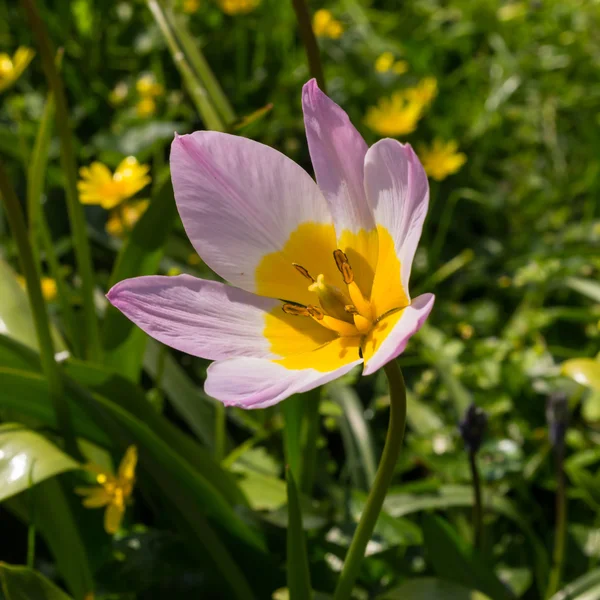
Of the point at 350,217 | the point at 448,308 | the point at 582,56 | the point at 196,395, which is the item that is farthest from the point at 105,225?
the point at 582,56

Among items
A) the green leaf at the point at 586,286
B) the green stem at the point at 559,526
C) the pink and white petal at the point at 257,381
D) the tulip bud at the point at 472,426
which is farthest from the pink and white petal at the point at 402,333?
the green leaf at the point at 586,286

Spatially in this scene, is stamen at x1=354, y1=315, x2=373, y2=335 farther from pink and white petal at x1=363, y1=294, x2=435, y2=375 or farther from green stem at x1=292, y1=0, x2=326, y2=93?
green stem at x1=292, y1=0, x2=326, y2=93

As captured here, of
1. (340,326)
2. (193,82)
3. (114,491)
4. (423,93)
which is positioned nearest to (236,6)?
(423,93)

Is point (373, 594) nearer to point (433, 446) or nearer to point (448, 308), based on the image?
point (433, 446)

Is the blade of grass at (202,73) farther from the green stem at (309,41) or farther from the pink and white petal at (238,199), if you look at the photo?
the pink and white petal at (238,199)

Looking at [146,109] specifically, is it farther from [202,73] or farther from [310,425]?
[310,425]

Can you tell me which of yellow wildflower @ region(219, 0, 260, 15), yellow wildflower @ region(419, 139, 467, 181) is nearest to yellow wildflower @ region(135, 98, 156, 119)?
yellow wildflower @ region(219, 0, 260, 15)

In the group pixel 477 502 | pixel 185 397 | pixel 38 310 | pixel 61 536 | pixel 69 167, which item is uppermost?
pixel 69 167

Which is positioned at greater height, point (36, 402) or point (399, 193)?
point (399, 193)
